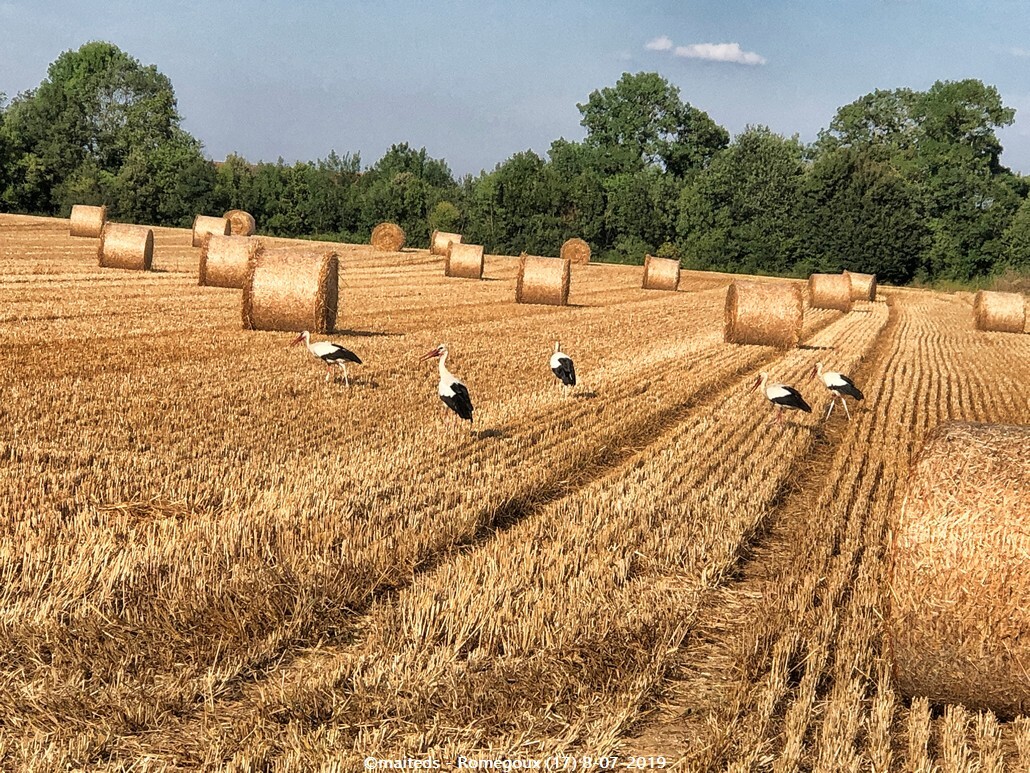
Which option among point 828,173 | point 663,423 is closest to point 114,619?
point 663,423

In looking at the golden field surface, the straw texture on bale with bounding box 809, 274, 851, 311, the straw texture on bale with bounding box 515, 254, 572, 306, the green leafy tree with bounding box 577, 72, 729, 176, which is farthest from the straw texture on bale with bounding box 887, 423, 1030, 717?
the green leafy tree with bounding box 577, 72, 729, 176

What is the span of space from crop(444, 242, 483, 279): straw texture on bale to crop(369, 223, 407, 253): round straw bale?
12723 millimetres

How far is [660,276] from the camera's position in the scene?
39.2 meters

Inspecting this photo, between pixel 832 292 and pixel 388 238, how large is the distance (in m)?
23.8

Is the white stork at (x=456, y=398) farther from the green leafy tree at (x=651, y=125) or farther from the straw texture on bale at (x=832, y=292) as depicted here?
the green leafy tree at (x=651, y=125)

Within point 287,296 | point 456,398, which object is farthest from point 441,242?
point 456,398

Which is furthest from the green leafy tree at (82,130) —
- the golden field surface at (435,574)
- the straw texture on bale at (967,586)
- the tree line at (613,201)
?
the straw texture on bale at (967,586)

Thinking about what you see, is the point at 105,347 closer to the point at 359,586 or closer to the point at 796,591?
the point at 359,586

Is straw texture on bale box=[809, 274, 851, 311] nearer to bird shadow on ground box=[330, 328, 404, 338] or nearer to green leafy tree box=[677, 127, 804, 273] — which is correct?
bird shadow on ground box=[330, 328, 404, 338]

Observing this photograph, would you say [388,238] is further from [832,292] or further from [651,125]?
[651,125]

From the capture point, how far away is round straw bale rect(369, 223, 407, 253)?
49812 mm

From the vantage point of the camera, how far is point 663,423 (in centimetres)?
1155

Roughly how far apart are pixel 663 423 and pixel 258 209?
56989 mm

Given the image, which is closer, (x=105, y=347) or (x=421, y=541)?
(x=421, y=541)
